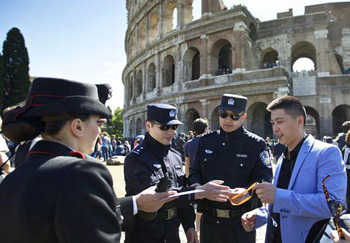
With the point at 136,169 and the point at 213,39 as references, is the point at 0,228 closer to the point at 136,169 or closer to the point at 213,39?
the point at 136,169

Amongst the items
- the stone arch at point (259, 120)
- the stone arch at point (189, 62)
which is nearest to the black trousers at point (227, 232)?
the stone arch at point (259, 120)

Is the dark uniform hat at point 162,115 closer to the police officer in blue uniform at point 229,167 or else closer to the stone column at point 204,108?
the police officer in blue uniform at point 229,167

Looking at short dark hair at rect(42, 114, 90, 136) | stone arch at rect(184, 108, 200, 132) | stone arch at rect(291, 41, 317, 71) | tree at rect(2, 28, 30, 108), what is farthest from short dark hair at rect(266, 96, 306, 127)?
tree at rect(2, 28, 30, 108)

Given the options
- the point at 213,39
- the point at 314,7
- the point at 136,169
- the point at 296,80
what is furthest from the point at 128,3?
the point at 136,169

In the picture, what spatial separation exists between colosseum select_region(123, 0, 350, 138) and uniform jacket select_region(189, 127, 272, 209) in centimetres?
1663

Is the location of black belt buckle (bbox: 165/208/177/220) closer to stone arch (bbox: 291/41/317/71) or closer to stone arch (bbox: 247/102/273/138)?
stone arch (bbox: 247/102/273/138)

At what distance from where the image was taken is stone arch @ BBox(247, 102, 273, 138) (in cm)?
2050

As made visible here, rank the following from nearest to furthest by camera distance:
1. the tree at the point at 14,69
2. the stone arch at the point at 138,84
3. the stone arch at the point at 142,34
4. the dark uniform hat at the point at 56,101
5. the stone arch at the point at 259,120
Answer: the dark uniform hat at the point at 56,101
the stone arch at the point at 259,120
the stone arch at the point at 142,34
the stone arch at the point at 138,84
the tree at the point at 14,69

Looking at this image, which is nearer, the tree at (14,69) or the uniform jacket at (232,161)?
the uniform jacket at (232,161)

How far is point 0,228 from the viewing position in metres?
1.29

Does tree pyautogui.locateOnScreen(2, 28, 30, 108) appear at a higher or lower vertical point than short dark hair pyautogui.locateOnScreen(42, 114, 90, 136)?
higher

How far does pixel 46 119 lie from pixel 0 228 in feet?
1.94

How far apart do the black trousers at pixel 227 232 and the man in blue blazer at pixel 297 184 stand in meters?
0.36

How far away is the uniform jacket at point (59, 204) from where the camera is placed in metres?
1.17
